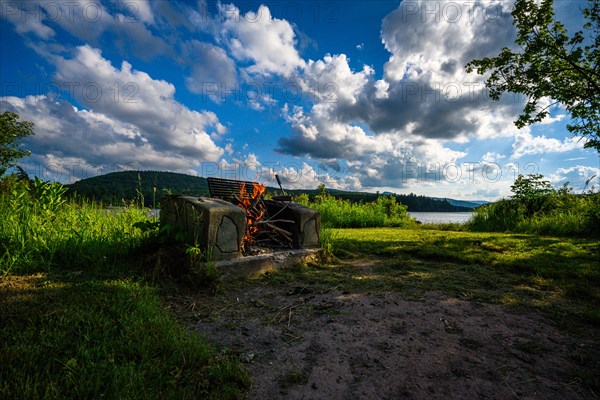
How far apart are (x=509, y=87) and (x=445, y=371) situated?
→ 11887mm

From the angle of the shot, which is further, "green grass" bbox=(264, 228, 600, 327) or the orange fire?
the orange fire

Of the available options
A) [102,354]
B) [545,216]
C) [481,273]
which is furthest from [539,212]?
[102,354]

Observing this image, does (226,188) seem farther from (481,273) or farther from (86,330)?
(481,273)

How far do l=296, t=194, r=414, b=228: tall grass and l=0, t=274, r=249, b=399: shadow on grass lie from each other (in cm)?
909

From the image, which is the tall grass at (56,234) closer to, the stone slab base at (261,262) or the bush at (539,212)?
the stone slab base at (261,262)

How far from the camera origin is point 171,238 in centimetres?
422

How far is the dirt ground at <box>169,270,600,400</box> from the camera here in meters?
1.73

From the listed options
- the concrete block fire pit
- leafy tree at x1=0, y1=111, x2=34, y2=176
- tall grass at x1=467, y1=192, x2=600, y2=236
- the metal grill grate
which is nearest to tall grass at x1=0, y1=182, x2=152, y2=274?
the concrete block fire pit

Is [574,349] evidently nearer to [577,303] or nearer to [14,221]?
[577,303]

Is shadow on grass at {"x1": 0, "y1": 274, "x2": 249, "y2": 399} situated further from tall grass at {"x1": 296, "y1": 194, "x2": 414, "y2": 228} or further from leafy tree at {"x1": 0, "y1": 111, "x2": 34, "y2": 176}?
leafy tree at {"x1": 0, "y1": 111, "x2": 34, "y2": 176}

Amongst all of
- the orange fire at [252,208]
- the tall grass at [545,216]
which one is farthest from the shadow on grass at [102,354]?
the tall grass at [545,216]

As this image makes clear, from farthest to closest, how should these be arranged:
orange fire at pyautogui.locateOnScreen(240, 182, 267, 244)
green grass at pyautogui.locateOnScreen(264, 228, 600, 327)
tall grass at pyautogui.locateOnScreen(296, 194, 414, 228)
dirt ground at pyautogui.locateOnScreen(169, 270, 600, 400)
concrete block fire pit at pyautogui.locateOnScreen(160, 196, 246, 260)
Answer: tall grass at pyautogui.locateOnScreen(296, 194, 414, 228) → orange fire at pyautogui.locateOnScreen(240, 182, 267, 244) → concrete block fire pit at pyautogui.locateOnScreen(160, 196, 246, 260) → green grass at pyautogui.locateOnScreen(264, 228, 600, 327) → dirt ground at pyautogui.locateOnScreen(169, 270, 600, 400)

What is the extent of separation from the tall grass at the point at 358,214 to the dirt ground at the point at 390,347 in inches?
318

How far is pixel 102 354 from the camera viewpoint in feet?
6.13
